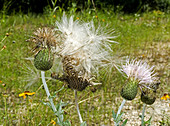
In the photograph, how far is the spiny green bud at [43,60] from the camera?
1197 millimetres

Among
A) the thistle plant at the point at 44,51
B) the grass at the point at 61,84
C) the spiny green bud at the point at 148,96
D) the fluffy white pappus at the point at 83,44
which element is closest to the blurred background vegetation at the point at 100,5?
the grass at the point at 61,84

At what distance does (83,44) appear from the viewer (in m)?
1.37

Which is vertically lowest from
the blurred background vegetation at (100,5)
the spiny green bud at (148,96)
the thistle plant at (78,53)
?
the blurred background vegetation at (100,5)

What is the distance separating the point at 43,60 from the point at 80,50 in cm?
25

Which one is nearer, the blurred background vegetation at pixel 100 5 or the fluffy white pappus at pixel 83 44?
the fluffy white pappus at pixel 83 44

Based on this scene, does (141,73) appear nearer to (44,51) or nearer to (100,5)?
(44,51)

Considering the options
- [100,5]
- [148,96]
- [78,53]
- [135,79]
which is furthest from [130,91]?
[100,5]

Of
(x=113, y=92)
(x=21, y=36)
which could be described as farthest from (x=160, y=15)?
(x=113, y=92)

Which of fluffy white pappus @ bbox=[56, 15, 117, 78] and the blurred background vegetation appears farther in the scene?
the blurred background vegetation

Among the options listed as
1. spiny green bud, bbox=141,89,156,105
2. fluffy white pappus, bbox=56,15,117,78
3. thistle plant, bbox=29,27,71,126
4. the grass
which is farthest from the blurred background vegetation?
thistle plant, bbox=29,27,71,126

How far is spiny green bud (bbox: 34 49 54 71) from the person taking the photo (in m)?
1.20

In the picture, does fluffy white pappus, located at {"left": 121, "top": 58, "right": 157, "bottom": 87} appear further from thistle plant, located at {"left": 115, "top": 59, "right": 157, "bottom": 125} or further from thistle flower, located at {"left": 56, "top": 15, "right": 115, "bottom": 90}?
thistle flower, located at {"left": 56, "top": 15, "right": 115, "bottom": 90}

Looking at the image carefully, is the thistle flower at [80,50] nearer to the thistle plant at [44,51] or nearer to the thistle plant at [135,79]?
the thistle plant at [44,51]

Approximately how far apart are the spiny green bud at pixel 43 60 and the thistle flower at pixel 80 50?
0.33ft
